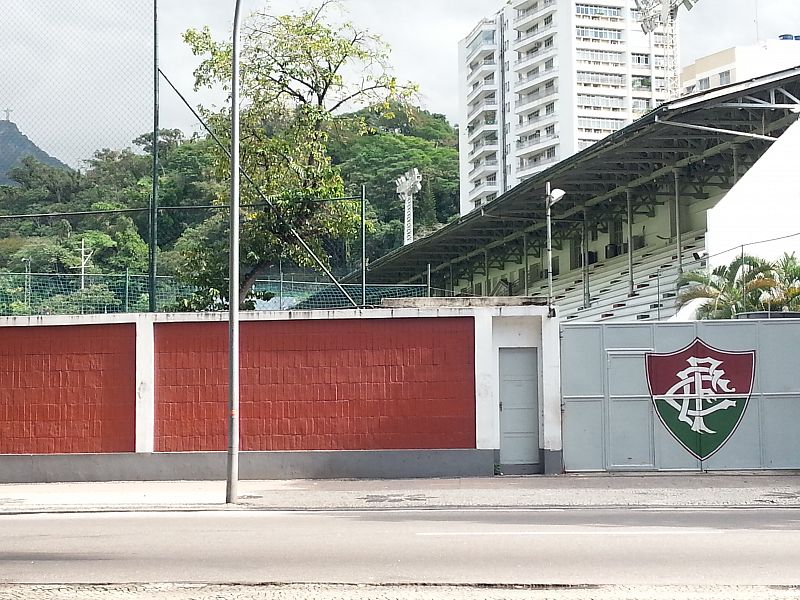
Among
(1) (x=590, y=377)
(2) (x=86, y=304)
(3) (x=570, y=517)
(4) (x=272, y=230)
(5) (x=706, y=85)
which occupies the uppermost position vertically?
(5) (x=706, y=85)

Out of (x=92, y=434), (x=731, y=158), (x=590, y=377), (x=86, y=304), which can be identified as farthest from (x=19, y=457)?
(x=731, y=158)

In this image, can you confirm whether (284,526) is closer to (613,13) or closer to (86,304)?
(86,304)

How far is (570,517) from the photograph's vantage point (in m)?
14.0

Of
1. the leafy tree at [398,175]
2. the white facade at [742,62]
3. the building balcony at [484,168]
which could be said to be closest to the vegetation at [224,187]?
the leafy tree at [398,175]

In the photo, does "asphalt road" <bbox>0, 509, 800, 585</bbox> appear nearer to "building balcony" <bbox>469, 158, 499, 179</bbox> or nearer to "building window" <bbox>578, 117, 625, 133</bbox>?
"building window" <bbox>578, 117, 625, 133</bbox>

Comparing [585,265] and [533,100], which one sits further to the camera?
[533,100]

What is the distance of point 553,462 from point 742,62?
94.1 metres

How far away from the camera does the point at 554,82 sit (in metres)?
109

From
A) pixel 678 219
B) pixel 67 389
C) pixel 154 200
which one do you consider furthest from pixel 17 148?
pixel 678 219

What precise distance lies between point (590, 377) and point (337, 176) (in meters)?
10.0

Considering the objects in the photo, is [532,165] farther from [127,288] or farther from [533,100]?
[127,288]

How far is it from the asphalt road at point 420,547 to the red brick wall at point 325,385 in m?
5.10

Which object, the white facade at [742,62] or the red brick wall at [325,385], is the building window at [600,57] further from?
the red brick wall at [325,385]

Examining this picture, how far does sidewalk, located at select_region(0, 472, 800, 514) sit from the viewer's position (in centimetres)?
1597
